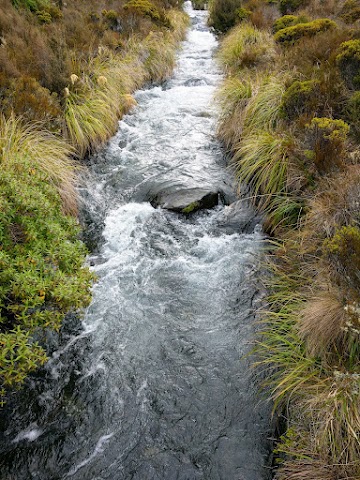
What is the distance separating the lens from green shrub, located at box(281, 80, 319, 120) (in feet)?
19.1

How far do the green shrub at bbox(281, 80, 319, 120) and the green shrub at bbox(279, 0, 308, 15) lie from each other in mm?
8870

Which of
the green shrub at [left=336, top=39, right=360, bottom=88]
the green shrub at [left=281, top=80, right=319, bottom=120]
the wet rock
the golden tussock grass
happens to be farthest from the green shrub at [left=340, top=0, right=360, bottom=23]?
the golden tussock grass

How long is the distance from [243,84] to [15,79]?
481cm

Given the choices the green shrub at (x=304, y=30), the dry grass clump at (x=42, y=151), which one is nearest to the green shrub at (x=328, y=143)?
the dry grass clump at (x=42, y=151)

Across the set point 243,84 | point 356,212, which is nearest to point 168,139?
point 243,84

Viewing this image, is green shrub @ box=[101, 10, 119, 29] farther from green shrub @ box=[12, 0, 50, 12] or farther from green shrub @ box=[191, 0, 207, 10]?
green shrub @ box=[191, 0, 207, 10]

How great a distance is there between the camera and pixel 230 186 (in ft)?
21.3

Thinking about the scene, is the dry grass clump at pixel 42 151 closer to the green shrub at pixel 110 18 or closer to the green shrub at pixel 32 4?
the green shrub at pixel 32 4

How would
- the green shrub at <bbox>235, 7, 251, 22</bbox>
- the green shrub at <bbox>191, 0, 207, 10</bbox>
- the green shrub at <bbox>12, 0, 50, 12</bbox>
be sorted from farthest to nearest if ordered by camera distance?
the green shrub at <bbox>191, 0, 207, 10</bbox>
the green shrub at <bbox>235, 7, 251, 22</bbox>
the green shrub at <bbox>12, 0, 50, 12</bbox>

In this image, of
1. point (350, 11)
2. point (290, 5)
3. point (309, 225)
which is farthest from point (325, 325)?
point (290, 5)

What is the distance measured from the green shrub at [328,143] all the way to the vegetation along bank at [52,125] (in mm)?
3175

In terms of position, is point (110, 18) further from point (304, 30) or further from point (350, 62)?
point (350, 62)

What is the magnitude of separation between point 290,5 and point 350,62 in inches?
348

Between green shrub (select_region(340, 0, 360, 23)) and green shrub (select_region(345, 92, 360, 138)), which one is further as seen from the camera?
green shrub (select_region(340, 0, 360, 23))
